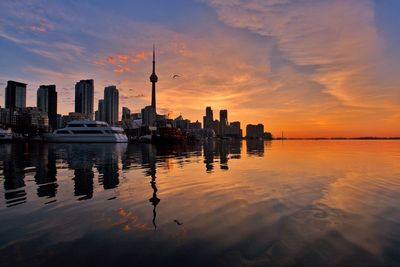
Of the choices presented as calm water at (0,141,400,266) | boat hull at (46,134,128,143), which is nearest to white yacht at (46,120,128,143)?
boat hull at (46,134,128,143)

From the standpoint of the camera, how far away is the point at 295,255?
6.12 metres

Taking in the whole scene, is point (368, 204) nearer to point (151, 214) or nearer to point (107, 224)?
point (151, 214)

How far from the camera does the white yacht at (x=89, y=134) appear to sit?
4432 inches

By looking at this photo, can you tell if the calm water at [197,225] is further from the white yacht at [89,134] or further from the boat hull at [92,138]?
the white yacht at [89,134]

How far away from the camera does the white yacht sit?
113 metres

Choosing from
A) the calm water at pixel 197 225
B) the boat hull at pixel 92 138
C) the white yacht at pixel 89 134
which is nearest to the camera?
the calm water at pixel 197 225

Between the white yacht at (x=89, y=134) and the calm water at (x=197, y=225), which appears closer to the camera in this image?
the calm water at (x=197, y=225)

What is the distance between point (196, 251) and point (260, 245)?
5.81ft

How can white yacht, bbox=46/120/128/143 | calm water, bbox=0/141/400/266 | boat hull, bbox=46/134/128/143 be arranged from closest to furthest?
calm water, bbox=0/141/400/266, boat hull, bbox=46/134/128/143, white yacht, bbox=46/120/128/143

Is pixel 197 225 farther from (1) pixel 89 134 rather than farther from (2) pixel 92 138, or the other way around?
(1) pixel 89 134

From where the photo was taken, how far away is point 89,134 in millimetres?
113000

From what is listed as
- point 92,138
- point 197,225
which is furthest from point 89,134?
point 197,225

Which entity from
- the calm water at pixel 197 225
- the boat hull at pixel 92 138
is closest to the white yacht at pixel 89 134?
the boat hull at pixel 92 138

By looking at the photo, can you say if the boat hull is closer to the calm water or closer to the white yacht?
the white yacht
